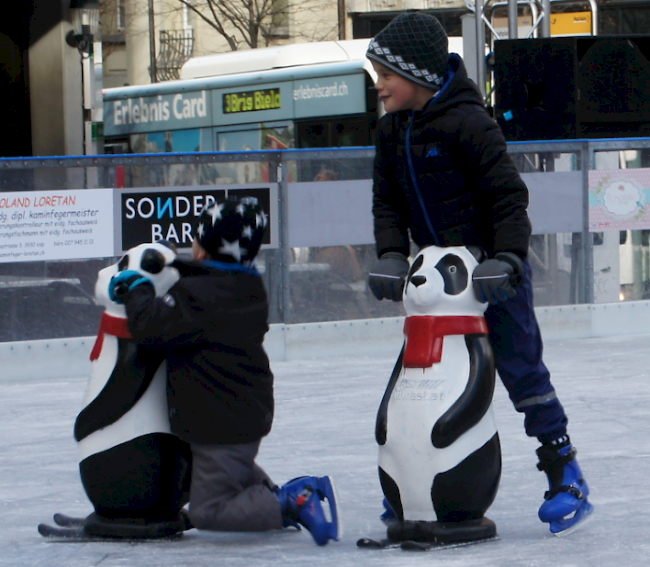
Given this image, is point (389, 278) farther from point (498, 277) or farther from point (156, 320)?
point (156, 320)

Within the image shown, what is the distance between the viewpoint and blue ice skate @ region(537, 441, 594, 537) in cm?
379

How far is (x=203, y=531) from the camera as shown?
4062mm

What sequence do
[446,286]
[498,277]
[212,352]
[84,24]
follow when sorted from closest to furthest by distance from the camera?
[498,277] → [446,286] → [212,352] → [84,24]

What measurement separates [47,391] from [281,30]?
25585 mm

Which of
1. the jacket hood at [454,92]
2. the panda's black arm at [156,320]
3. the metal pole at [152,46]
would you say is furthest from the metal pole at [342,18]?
the panda's black arm at [156,320]

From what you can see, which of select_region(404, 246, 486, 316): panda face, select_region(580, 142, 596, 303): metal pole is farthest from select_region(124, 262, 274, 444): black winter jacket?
select_region(580, 142, 596, 303): metal pole

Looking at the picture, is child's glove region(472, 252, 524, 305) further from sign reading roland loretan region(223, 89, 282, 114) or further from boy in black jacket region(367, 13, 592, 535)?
sign reading roland loretan region(223, 89, 282, 114)

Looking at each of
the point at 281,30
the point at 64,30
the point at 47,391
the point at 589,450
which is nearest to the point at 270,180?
the point at 47,391

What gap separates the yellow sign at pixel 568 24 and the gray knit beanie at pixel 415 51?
14.6m

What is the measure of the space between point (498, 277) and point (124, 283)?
1.17 meters

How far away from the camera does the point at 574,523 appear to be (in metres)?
3.84

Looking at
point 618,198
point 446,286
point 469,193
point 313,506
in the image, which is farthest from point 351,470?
point 618,198

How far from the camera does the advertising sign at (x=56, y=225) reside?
25.2 ft

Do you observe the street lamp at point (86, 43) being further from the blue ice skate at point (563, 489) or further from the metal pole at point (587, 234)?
the blue ice skate at point (563, 489)
